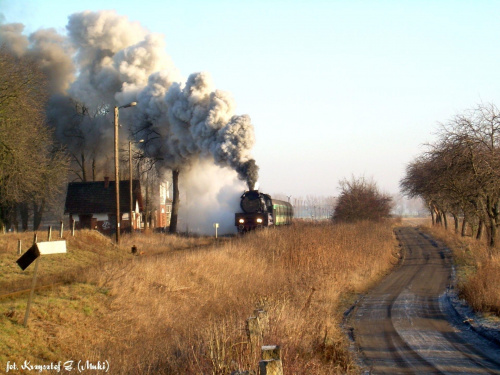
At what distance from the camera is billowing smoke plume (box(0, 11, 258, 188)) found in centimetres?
3528

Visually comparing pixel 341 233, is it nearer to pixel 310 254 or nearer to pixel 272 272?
pixel 310 254

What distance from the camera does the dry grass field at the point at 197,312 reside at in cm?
694

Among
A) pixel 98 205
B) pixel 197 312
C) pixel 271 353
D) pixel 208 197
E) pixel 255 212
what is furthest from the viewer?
pixel 208 197

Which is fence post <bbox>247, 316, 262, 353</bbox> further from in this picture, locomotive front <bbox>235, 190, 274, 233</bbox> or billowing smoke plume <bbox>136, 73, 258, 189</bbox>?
billowing smoke plume <bbox>136, 73, 258, 189</bbox>

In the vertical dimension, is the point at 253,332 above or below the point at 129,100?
below

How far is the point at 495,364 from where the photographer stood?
805 cm

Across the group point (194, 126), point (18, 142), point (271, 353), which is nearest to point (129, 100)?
point (194, 126)

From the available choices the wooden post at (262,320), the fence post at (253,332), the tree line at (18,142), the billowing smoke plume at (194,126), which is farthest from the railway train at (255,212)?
the fence post at (253,332)

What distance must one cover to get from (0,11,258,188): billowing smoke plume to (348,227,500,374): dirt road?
18.1 m

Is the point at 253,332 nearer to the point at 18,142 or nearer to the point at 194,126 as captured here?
the point at 18,142

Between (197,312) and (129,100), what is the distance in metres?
35.4

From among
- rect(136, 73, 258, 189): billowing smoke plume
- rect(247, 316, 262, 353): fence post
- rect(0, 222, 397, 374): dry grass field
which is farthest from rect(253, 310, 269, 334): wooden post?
rect(136, 73, 258, 189): billowing smoke plume

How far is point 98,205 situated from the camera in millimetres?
38500

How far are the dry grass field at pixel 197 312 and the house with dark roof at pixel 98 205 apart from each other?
1925 centimetres
